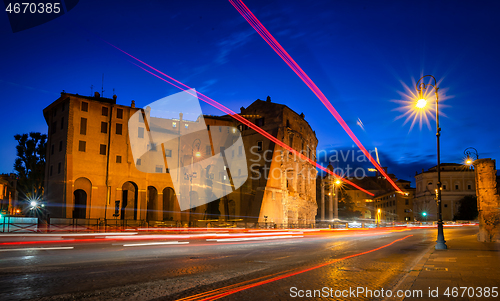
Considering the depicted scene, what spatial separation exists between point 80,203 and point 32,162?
1531 cm

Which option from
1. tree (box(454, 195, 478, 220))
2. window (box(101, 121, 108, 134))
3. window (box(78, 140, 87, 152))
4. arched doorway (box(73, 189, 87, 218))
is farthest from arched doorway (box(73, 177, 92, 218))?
tree (box(454, 195, 478, 220))

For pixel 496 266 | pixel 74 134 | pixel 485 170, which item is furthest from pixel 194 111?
pixel 496 266

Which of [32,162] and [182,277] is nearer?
[182,277]

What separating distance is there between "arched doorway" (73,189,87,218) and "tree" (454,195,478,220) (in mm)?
77594

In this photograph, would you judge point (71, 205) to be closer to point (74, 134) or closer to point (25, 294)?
point (74, 134)

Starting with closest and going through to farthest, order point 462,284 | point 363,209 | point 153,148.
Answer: point 462,284 < point 153,148 < point 363,209

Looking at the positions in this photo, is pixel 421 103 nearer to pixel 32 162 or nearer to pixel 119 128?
pixel 119 128

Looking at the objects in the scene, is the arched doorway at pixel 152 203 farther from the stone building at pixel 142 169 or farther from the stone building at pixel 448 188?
the stone building at pixel 448 188

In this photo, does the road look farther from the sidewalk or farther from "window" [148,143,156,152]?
"window" [148,143,156,152]

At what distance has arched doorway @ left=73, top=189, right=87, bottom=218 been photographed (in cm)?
4469

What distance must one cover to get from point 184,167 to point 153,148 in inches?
223

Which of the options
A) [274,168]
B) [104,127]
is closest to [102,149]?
[104,127]

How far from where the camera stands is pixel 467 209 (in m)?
83.3

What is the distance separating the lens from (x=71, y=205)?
1661 inches
